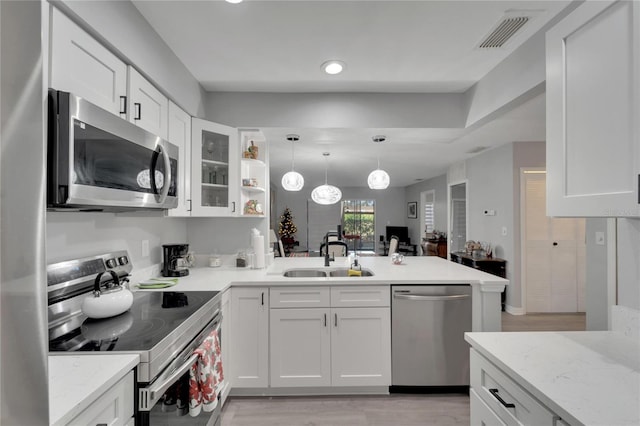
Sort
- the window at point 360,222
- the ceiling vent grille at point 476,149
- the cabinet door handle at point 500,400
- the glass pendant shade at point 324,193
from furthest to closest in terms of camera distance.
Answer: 1. the window at point 360,222
2. the ceiling vent grille at point 476,149
3. the glass pendant shade at point 324,193
4. the cabinet door handle at point 500,400

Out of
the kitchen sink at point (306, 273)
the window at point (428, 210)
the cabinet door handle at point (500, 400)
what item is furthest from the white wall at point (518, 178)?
the cabinet door handle at point (500, 400)

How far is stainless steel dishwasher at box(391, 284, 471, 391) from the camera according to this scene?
2.31m

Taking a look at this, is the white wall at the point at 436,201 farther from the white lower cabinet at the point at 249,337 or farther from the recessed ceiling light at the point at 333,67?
the white lower cabinet at the point at 249,337

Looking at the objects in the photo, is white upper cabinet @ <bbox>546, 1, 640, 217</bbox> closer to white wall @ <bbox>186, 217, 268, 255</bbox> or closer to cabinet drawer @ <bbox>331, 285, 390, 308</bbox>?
cabinet drawer @ <bbox>331, 285, 390, 308</bbox>

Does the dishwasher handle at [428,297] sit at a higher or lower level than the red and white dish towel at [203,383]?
higher

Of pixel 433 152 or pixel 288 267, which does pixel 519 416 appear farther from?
pixel 433 152

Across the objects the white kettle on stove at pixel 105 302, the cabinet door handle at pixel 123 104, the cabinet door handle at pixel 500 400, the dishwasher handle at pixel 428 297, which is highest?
the cabinet door handle at pixel 123 104

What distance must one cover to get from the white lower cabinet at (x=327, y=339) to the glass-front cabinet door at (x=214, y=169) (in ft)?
2.94

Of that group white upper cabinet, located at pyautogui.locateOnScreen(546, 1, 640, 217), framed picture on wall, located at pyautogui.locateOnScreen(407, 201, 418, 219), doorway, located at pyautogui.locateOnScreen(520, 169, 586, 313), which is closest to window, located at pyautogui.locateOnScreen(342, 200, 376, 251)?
framed picture on wall, located at pyautogui.locateOnScreen(407, 201, 418, 219)

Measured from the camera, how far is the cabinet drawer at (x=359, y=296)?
91.1 inches

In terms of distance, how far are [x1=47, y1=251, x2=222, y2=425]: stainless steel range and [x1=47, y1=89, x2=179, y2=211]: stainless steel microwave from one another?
0.47 metres

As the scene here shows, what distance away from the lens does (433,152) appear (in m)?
4.46

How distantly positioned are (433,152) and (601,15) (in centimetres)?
357

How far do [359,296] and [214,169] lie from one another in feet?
5.41
